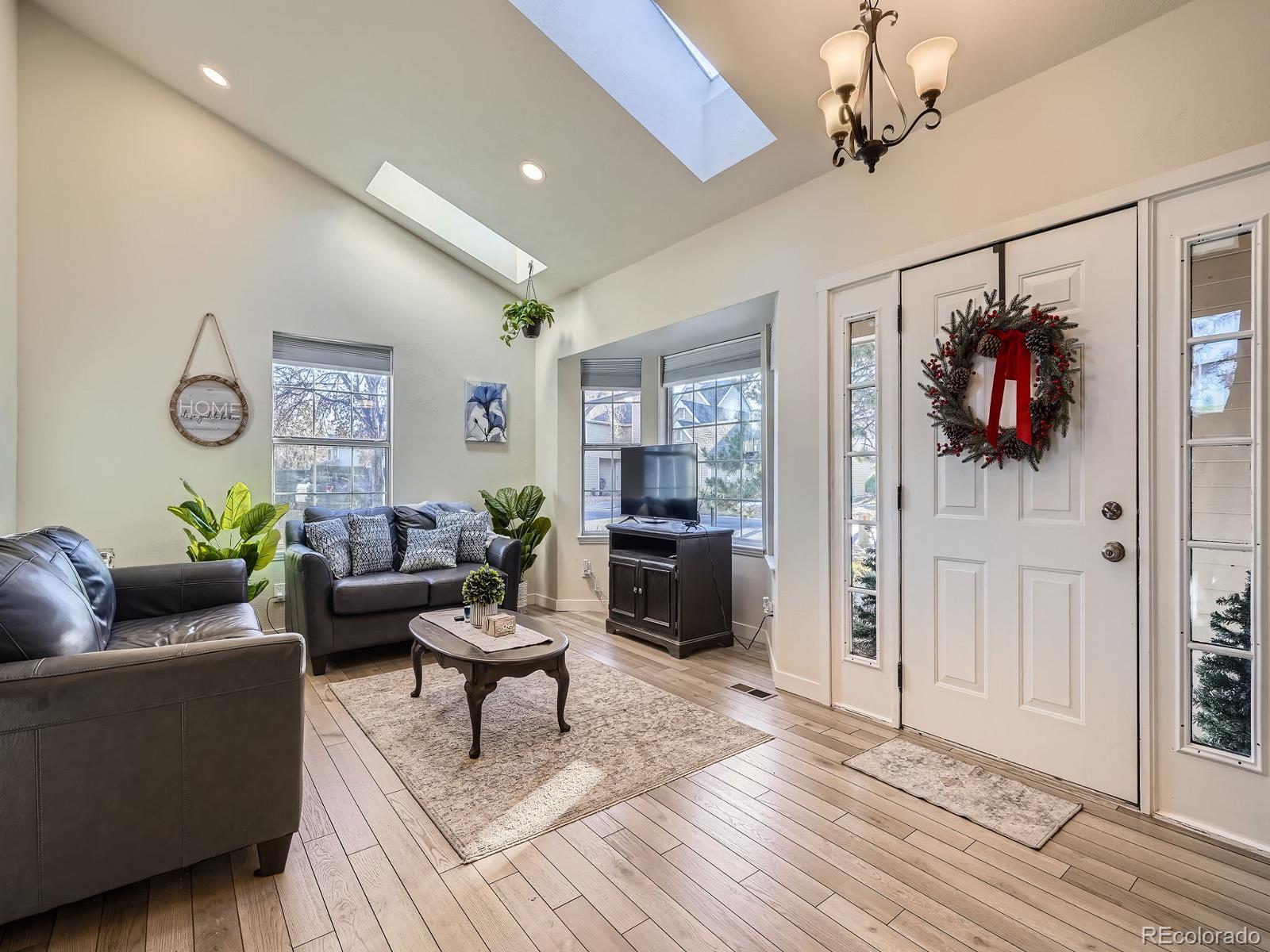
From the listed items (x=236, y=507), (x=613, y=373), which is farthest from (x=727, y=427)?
(x=236, y=507)

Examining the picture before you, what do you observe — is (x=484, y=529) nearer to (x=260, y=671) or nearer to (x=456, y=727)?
(x=456, y=727)

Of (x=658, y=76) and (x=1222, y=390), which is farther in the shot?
(x=658, y=76)

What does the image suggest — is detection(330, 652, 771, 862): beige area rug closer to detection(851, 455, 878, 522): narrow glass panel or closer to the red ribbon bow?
detection(851, 455, 878, 522): narrow glass panel

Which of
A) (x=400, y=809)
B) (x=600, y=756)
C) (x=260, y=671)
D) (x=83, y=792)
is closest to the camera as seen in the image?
(x=83, y=792)

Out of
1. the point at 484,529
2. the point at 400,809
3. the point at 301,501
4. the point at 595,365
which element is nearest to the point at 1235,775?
the point at 400,809

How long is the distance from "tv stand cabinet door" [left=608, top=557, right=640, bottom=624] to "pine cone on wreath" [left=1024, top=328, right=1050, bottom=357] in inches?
109

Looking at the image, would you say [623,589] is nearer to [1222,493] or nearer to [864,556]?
[864,556]

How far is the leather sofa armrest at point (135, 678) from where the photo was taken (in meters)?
1.46

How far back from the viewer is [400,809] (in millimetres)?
2164

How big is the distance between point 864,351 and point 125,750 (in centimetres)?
316

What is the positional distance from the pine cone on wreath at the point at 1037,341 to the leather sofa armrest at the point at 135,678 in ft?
9.13

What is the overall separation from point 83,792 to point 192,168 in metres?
4.40

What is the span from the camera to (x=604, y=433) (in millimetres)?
5406

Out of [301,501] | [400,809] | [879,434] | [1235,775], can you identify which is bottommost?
[400,809]
